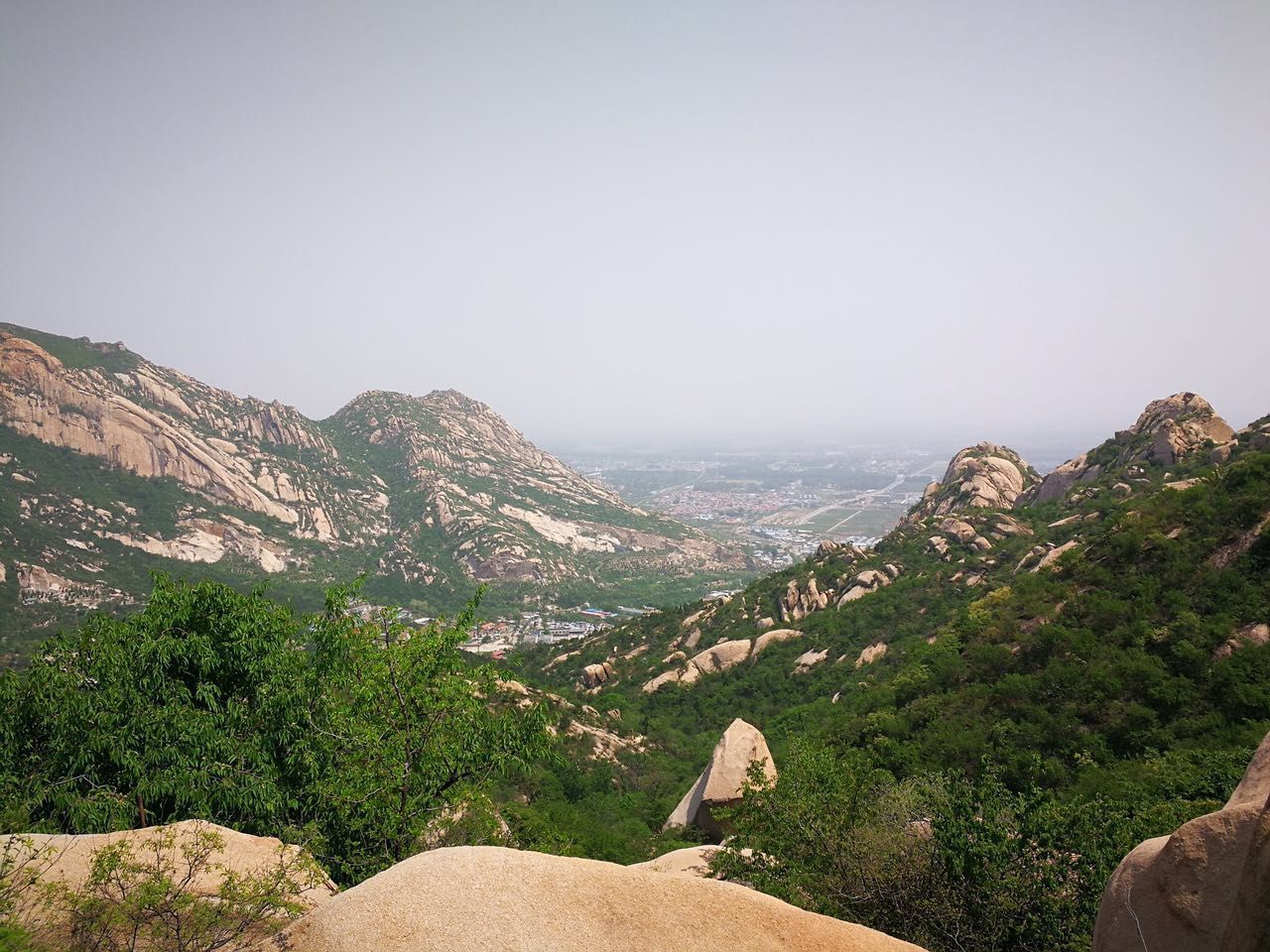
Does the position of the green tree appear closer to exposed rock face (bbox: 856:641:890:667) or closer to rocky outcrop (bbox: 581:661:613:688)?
exposed rock face (bbox: 856:641:890:667)

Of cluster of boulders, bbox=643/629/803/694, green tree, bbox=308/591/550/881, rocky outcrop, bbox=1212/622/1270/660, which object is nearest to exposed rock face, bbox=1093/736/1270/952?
green tree, bbox=308/591/550/881

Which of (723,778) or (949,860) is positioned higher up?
(949,860)

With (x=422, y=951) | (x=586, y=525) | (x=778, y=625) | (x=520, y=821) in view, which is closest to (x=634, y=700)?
(x=778, y=625)

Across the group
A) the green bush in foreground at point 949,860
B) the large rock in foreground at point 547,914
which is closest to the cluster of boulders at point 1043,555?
the green bush in foreground at point 949,860

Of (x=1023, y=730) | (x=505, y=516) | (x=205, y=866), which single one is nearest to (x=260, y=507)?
(x=505, y=516)

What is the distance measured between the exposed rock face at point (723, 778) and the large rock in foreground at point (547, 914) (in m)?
16.0

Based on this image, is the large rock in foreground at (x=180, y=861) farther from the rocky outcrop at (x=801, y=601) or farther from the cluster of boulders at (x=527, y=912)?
the rocky outcrop at (x=801, y=601)

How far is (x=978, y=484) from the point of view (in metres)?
63.7

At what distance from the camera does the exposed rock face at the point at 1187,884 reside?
6.70 metres

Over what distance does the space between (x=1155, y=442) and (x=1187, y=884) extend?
195 feet

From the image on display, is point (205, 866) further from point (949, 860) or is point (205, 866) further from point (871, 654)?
point (871, 654)

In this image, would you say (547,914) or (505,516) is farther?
(505,516)

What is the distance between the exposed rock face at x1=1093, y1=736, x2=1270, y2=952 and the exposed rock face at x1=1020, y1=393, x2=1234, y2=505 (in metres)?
49.3

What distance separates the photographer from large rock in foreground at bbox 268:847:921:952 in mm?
6844
